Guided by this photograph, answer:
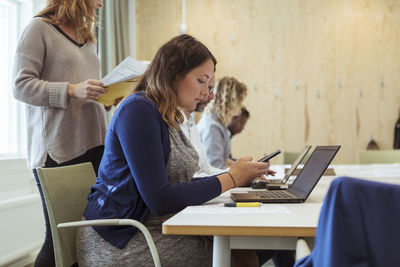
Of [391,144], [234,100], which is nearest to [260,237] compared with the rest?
[234,100]

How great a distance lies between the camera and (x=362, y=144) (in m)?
4.65

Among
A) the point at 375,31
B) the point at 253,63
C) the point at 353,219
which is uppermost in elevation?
the point at 375,31

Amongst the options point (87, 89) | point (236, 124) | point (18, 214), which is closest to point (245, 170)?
point (87, 89)

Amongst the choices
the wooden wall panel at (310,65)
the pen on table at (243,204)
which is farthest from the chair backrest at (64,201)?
the wooden wall panel at (310,65)

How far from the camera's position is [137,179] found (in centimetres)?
116

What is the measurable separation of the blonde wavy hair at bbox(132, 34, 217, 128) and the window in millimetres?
1691

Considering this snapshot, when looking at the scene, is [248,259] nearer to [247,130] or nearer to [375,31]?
[247,130]

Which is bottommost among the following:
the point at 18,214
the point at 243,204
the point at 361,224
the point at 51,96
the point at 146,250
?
the point at 18,214

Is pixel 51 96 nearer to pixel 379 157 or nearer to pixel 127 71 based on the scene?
pixel 127 71

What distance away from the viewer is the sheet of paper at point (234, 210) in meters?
1.07

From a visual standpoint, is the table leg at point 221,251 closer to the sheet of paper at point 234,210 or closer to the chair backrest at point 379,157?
the sheet of paper at point 234,210

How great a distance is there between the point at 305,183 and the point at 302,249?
532 millimetres

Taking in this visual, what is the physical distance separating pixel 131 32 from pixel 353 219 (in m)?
4.69

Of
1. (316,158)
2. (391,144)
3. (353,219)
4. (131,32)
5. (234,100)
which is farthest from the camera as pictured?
(131,32)
